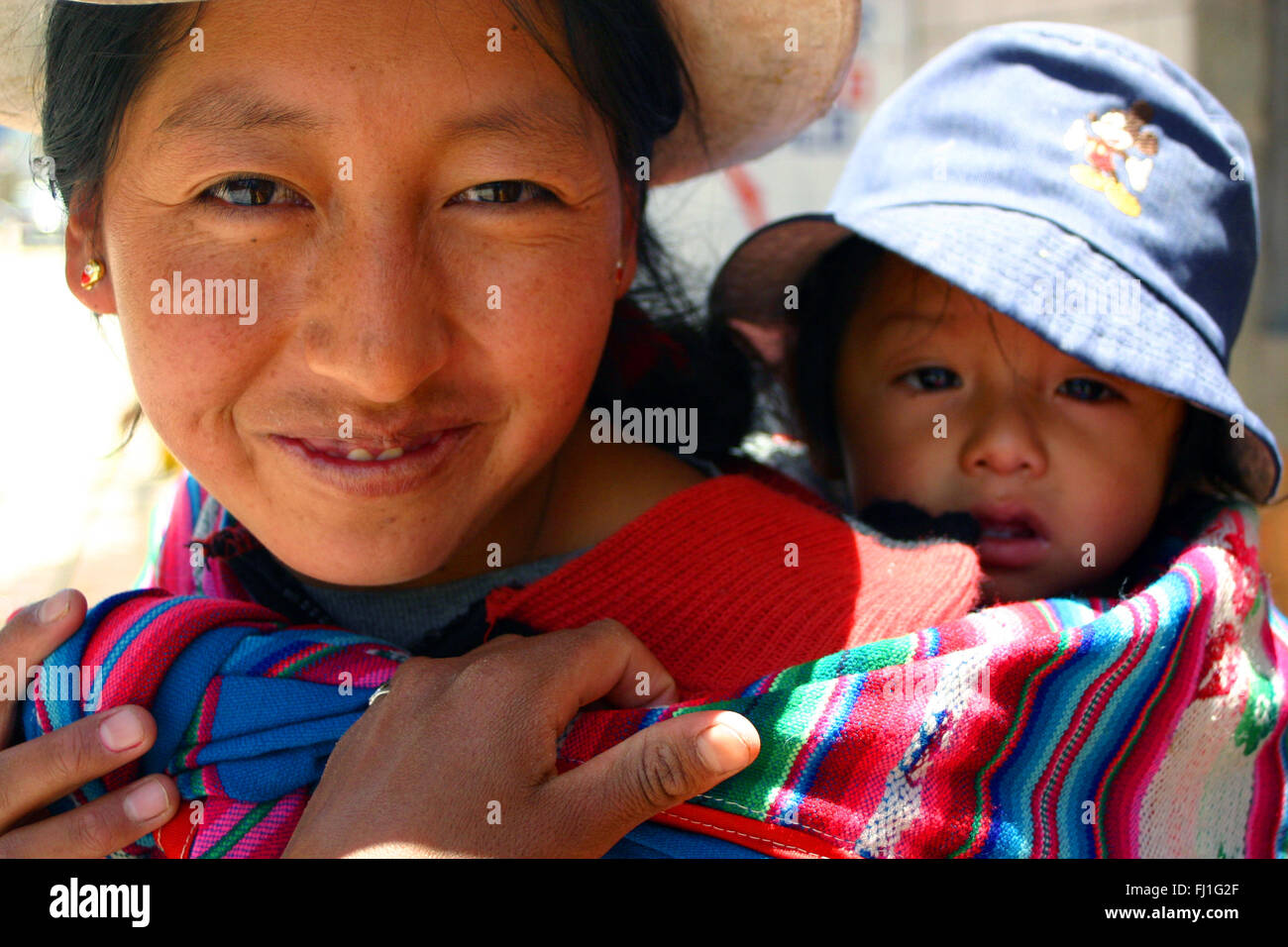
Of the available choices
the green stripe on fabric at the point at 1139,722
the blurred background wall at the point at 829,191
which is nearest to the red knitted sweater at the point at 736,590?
the green stripe on fabric at the point at 1139,722

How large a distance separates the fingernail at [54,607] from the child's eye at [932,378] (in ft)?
4.56

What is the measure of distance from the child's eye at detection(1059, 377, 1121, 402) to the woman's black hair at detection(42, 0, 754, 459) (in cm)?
57

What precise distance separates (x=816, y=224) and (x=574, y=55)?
29.4 inches

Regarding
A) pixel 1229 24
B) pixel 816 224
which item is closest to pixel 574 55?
pixel 816 224

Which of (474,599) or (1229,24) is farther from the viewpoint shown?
(1229,24)

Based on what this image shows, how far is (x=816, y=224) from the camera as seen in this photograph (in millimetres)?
2061

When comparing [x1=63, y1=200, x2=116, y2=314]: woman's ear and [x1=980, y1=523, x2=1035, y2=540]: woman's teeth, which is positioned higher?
[x1=63, y1=200, x2=116, y2=314]: woman's ear

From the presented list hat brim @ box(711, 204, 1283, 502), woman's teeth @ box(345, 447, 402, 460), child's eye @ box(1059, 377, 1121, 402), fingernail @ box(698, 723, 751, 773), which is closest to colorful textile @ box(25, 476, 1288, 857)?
fingernail @ box(698, 723, 751, 773)

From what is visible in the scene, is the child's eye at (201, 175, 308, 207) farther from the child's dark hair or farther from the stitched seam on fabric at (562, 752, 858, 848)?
the child's dark hair

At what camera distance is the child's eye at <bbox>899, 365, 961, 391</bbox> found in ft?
6.64

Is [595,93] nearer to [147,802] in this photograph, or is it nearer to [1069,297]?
[1069,297]

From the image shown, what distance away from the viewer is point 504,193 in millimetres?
1396

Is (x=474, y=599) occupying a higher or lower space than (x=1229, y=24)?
lower
